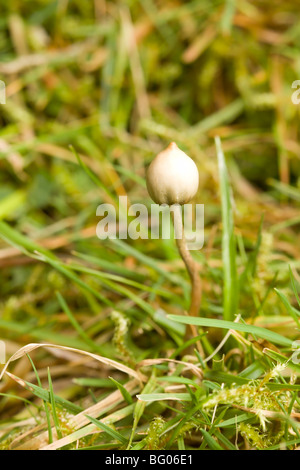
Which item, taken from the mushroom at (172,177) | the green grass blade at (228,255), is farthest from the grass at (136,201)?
the mushroom at (172,177)

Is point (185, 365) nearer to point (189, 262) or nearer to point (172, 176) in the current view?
point (189, 262)

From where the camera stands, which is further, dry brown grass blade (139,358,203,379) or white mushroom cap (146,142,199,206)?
dry brown grass blade (139,358,203,379)

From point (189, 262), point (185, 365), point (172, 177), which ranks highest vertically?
point (172, 177)

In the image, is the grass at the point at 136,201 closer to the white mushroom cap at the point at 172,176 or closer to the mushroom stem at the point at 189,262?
the mushroom stem at the point at 189,262

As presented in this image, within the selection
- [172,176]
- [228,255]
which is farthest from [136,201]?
[172,176]

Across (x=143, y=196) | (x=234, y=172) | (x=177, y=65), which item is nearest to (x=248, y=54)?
(x=177, y=65)

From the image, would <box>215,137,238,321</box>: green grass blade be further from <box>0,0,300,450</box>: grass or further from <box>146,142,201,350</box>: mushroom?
<box>146,142,201,350</box>: mushroom

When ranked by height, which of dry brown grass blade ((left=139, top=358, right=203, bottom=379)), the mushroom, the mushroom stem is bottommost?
dry brown grass blade ((left=139, top=358, right=203, bottom=379))

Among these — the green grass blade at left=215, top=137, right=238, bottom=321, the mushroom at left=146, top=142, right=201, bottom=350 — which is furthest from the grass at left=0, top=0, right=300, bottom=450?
the mushroom at left=146, top=142, right=201, bottom=350
